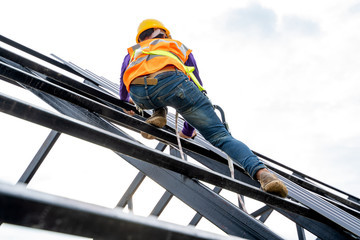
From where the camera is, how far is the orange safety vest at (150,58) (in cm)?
295

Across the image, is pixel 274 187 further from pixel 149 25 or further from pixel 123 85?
pixel 149 25

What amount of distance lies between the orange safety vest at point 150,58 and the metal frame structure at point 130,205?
0.56m

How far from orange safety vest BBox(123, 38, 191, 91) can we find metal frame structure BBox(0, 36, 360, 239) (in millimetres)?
564

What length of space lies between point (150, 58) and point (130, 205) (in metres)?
1.80

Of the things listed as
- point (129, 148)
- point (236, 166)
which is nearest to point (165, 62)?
point (236, 166)

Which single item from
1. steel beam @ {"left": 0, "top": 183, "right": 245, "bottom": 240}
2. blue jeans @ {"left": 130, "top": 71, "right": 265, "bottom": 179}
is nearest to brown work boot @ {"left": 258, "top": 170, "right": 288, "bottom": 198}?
blue jeans @ {"left": 130, "top": 71, "right": 265, "bottom": 179}

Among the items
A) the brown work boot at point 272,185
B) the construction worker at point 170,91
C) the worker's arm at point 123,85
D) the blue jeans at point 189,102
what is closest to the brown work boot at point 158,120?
the construction worker at point 170,91

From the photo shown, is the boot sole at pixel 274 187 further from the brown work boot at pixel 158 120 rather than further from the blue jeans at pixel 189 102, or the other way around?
the brown work boot at pixel 158 120

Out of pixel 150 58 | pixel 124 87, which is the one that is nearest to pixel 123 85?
pixel 124 87

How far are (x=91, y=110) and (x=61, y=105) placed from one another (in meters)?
0.41

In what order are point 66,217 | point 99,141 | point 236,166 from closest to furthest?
point 66,217 → point 99,141 → point 236,166

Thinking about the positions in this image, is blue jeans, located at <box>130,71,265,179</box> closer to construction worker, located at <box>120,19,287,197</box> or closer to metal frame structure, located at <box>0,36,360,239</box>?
construction worker, located at <box>120,19,287,197</box>

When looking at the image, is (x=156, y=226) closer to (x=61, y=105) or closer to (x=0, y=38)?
(x=61, y=105)

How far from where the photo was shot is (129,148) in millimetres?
1646
